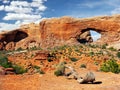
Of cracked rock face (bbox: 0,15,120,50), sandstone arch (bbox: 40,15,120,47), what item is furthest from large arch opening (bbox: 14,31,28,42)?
sandstone arch (bbox: 40,15,120,47)

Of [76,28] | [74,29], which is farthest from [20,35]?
[76,28]

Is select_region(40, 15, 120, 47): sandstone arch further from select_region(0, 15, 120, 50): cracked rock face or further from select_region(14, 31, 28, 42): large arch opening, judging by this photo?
select_region(14, 31, 28, 42): large arch opening

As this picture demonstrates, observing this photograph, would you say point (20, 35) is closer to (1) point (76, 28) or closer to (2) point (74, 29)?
(2) point (74, 29)

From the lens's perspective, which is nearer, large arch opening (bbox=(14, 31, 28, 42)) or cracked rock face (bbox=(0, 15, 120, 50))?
cracked rock face (bbox=(0, 15, 120, 50))

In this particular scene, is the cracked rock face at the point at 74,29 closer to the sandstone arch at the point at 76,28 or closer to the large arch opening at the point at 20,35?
the sandstone arch at the point at 76,28

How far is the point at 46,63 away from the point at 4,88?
2481cm

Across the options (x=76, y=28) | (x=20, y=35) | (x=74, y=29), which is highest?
(x=76, y=28)

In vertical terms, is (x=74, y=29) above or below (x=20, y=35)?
above

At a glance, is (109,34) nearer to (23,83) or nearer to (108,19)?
(108,19)

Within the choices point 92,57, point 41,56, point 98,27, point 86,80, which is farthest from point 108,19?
point 86,80

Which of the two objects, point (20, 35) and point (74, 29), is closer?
point (74, 29)

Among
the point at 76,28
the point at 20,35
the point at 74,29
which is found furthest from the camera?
the point at 20,35

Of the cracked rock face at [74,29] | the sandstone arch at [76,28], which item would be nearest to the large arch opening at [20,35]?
the cracked rock face at [74,29]

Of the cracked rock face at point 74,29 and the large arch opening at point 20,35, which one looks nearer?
the cracked rock face at point 74,29
